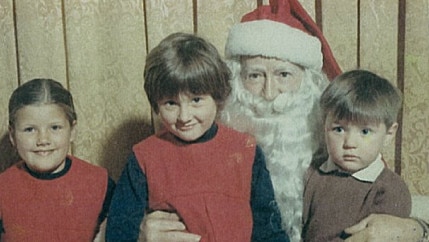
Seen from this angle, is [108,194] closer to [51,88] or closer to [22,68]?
[51,88]

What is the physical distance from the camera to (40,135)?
1.42 m

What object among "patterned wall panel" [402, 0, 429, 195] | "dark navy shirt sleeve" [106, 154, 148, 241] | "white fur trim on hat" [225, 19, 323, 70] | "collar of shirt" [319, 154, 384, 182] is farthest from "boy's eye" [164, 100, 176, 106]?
"patterned wall panel" [402, 0, 429, 195]

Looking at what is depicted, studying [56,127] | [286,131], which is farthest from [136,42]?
[286,131]

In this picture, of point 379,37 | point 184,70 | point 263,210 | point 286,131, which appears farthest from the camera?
point 379,37

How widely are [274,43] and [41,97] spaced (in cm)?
52

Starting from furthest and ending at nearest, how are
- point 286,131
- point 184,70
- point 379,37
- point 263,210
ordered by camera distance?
point 379,37
point 286,131
point 263,210
point 184,70

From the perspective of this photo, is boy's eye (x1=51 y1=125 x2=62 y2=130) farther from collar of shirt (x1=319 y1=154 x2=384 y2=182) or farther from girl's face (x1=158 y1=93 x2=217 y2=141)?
collar of shirt (x1=319 y1=154 x2=384 y2=182)

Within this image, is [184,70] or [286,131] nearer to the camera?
[184,70]

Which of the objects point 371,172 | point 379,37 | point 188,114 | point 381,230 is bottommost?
point 381,230

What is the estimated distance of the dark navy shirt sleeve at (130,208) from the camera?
1364 mm

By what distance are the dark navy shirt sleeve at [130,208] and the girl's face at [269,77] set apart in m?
0.32

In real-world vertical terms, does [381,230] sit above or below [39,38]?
below

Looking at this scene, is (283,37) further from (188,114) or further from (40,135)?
(40,135)

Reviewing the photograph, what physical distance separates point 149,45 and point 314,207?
592mm
